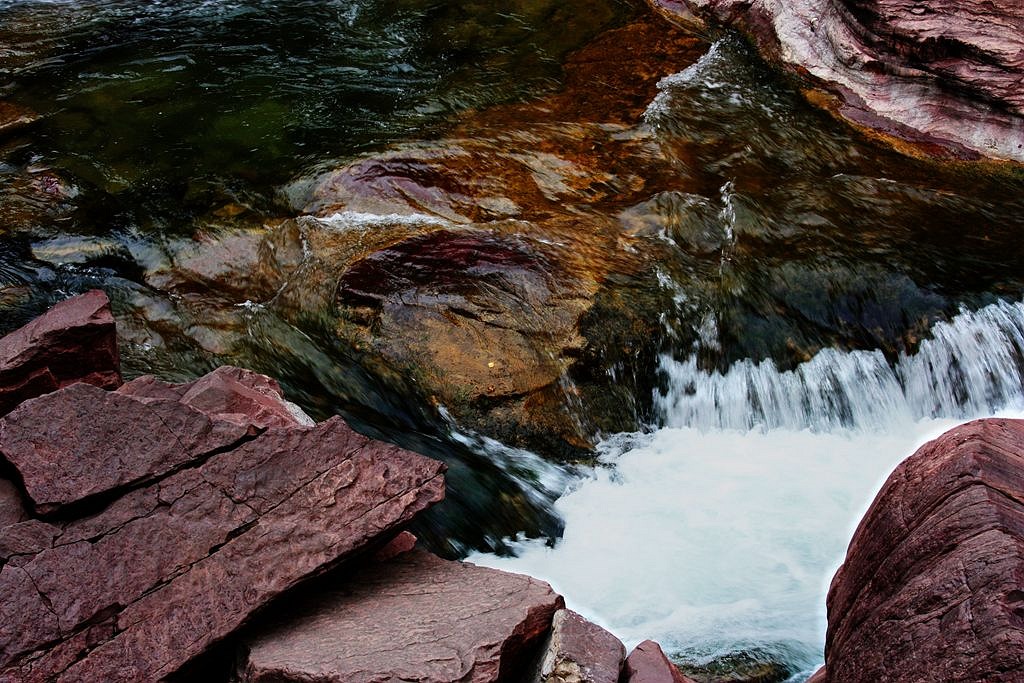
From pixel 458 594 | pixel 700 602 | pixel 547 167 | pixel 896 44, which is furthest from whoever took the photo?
pixel 896 44

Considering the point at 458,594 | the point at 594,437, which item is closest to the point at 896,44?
the point at 594,437

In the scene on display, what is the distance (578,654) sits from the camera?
4.08 metres

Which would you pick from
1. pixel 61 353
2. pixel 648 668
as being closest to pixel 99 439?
pixel 61 353

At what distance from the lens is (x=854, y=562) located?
163 inches

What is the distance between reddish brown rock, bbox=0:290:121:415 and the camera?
16.1 ft

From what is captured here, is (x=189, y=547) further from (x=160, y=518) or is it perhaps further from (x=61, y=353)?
(x=61, y=353)

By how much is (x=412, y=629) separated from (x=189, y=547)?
110 cm

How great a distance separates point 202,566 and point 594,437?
315 cm

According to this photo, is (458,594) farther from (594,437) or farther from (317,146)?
(317,146)

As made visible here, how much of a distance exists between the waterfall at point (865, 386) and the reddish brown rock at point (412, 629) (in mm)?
2800

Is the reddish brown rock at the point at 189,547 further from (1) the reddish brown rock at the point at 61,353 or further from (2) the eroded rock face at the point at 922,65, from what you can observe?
(2) the eroded rock face at the point at 922,65

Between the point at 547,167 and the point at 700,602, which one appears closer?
the point at 700,602

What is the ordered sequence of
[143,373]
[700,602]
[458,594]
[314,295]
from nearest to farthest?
[458,594]
[700,602]
[143,373]
[314,295]

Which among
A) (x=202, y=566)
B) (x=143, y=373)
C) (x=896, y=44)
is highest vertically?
(x=896, y=44)
